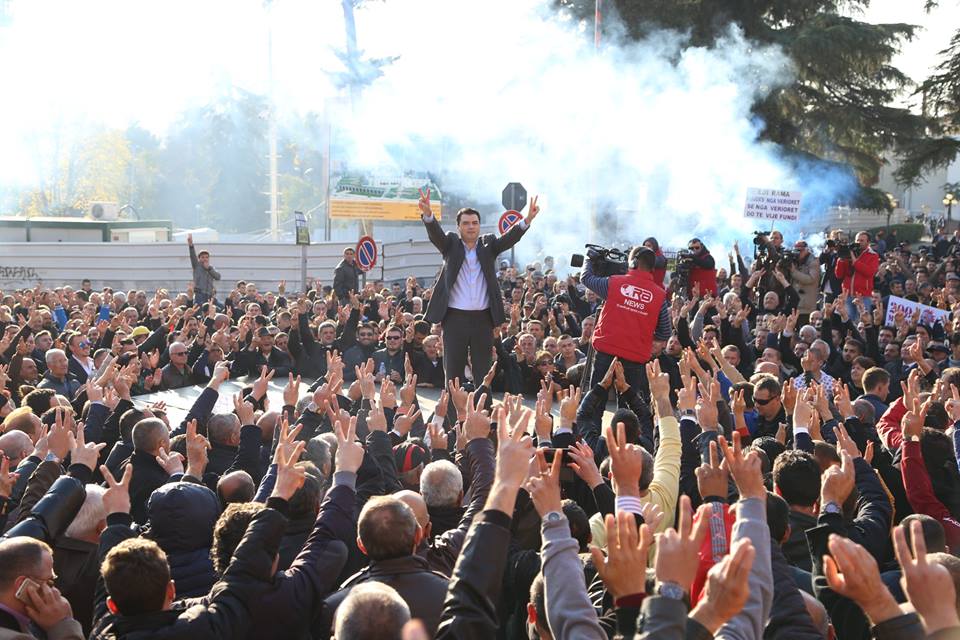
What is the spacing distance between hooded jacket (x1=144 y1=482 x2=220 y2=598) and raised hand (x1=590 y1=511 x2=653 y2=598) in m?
2.26

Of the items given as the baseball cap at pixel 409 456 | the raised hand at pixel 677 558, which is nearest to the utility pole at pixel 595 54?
the baseball cap at pixel 409 456

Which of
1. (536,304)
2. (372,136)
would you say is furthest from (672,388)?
(372,136)

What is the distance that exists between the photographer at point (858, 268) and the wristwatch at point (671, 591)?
12450 millimetres

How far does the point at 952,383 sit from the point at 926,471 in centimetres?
210

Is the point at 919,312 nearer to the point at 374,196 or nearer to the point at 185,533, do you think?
the point at 185,533

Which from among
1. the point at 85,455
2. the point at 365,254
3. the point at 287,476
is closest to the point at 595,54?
the point at 365,254

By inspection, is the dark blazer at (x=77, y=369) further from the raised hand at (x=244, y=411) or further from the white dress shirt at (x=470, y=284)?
the raised hand at (x=244, y=411)

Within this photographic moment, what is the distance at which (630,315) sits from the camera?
27.7 ft

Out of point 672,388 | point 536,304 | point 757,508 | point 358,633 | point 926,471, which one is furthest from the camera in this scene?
point 536,304

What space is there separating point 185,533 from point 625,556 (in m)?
2.40

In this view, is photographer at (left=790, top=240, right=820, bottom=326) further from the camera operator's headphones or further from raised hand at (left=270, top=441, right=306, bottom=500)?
raised hand at (left=270, top=441, right=306, bottom=500)

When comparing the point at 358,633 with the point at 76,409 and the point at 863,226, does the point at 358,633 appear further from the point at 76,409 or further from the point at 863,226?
the point at 863,226

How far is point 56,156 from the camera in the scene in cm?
6838

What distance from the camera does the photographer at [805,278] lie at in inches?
571
